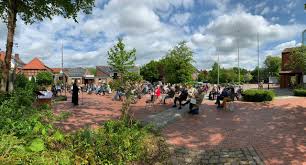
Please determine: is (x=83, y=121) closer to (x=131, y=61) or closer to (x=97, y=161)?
(x=131, y=61)

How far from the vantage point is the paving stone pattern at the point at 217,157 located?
692 centimetres

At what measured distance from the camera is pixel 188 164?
689 cm

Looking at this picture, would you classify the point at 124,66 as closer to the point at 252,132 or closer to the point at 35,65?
the point at 252,132

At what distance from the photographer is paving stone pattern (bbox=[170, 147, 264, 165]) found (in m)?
6.92

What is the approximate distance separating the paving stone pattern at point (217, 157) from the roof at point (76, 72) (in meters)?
74.5

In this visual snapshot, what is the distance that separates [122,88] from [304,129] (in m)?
6.65

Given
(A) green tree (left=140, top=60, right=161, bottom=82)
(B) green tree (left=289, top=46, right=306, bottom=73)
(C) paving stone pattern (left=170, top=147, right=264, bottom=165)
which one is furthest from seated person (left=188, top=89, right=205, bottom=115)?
(A) green tree (left=140, top=60, right=161, bottom=82)

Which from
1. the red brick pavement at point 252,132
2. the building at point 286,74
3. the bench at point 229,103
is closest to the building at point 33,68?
the building at point 286,74

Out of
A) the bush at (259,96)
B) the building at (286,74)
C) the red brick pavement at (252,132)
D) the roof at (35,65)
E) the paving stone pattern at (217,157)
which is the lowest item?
the paving stone pattern at (217,157)

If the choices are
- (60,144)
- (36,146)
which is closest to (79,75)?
(60,144)

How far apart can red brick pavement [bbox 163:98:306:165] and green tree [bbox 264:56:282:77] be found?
8969 cm

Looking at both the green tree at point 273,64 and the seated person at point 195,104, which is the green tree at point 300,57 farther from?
the green tree at point 273,64

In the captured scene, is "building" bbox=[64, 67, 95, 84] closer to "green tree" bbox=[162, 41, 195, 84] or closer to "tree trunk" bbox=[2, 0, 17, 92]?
"green tree" bbox=[162, 41, 195, 84]

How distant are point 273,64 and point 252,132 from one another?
96.3m
